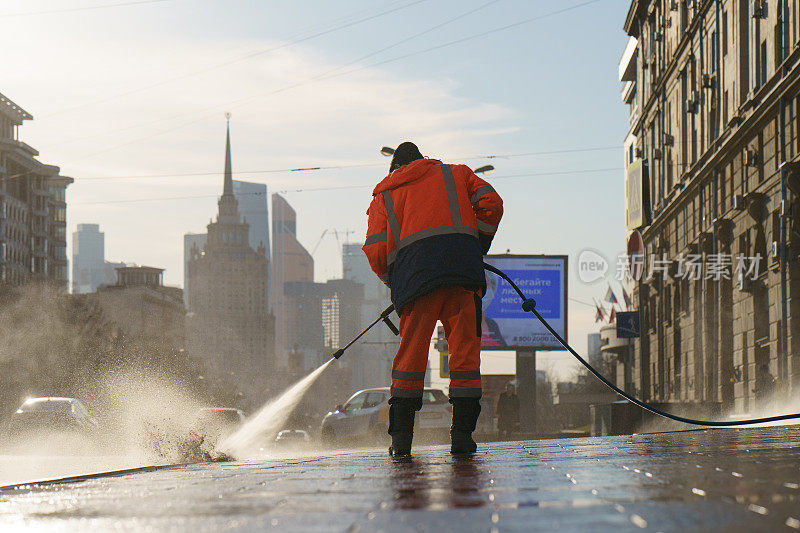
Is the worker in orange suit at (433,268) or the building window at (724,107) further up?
the building window at (724,107)

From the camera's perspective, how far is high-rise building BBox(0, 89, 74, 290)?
105 meters

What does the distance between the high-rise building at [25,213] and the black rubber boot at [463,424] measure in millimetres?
98712

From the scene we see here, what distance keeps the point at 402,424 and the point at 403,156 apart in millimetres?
1678

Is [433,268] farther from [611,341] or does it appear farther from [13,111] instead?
[13,111]

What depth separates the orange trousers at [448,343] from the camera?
6.67 meters

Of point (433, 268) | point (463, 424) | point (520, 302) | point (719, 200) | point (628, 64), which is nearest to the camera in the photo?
point (463, 424)

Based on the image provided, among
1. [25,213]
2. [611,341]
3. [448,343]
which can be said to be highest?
[25,213]

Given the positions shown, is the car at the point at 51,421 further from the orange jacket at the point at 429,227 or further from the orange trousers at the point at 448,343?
the orange trousers at the point at 448,343

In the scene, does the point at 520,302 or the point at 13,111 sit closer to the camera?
the point at 520,302

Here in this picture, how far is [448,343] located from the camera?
21.7 feet

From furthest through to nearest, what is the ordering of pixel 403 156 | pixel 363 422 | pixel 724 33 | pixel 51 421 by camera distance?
pixel 724 33 → pixel 363 422 → pixel 51 421 → pixel 403 156

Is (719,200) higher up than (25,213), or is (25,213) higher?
(25,213)

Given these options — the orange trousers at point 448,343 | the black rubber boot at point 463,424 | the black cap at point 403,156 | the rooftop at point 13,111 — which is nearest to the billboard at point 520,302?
the black cap at point 403,156

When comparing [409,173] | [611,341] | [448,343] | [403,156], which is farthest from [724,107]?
[611,341]
